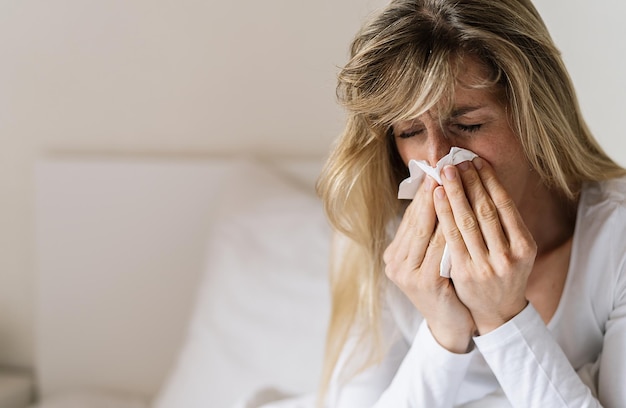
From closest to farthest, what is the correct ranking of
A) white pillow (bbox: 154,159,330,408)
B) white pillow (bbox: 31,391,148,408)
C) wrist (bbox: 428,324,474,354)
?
wrist (bbox: 428,324,474,354) → white pillow (bbox: 154,159,330,408) → white pillow (bbox: 31,391,148,408)

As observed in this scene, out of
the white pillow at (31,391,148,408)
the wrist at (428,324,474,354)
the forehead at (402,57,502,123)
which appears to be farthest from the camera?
the white pillow at (31,391,148,408)

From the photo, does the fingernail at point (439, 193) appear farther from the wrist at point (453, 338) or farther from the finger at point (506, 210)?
the wrist at point (453, 338)

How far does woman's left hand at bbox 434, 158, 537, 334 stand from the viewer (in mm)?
1073

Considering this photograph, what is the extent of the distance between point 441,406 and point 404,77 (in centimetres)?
48

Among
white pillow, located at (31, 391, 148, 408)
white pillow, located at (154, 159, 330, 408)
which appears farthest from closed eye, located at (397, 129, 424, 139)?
white pillow, located at (31, 391, 148, 408)

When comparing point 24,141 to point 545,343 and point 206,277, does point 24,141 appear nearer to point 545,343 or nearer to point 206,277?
point 206,277

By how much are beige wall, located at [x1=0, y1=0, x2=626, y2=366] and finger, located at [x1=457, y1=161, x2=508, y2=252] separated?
0.73 meters

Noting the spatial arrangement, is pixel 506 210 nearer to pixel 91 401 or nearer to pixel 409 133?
pixel 409 133

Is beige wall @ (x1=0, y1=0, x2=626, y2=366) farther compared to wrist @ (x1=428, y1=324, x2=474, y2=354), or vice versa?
beige wall @ (x1=0, y1=0, x2=626, y2=366)

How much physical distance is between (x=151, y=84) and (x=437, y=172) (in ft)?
3.45

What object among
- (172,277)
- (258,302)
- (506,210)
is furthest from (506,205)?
(172,277)

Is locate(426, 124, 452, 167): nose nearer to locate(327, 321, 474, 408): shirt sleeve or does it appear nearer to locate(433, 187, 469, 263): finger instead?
locate(433, 187, 469, 263): finger

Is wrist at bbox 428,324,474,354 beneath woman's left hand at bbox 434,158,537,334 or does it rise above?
beneath

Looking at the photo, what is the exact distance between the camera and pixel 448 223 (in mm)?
1092
